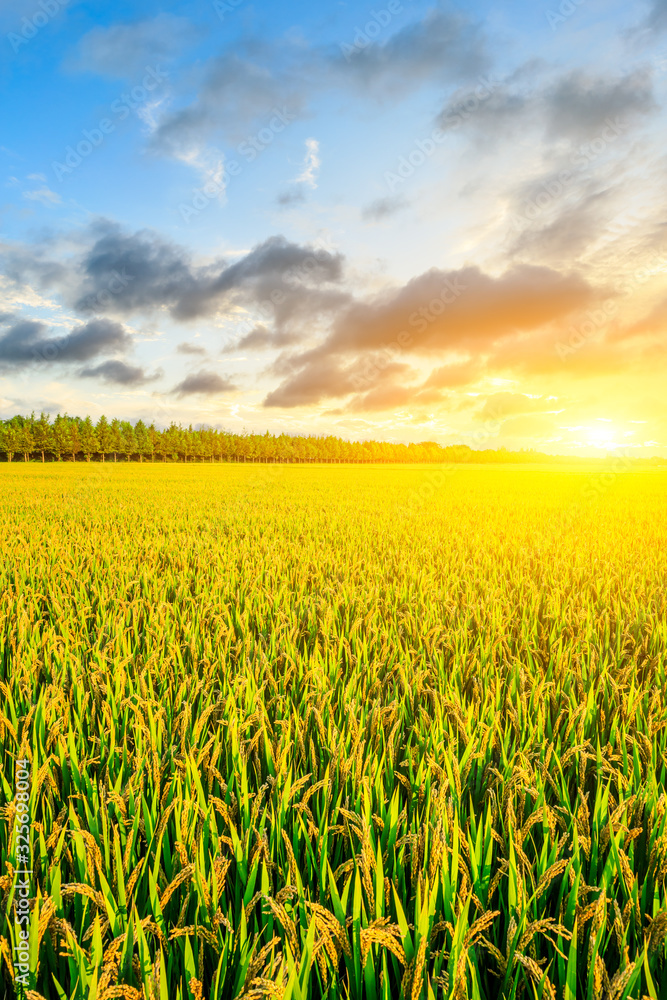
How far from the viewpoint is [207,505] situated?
16.9 meters

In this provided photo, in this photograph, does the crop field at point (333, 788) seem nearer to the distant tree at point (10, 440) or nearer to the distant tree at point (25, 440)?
the distant tree at point (10, 440)

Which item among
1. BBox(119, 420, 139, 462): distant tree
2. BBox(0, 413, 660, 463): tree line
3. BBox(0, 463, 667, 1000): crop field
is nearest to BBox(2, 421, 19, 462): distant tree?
BBox(0, 413, 660, 463): tree line

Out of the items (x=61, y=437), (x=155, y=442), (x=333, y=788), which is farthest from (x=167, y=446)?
(x=333, y=788)

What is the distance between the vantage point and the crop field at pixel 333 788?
4.42 feet

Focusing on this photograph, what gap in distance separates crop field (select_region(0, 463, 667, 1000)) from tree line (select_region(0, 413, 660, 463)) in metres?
117

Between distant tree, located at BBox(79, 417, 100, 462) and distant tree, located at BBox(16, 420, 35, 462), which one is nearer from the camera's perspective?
distant tree, located at BBox(16, 420, 35, 462)

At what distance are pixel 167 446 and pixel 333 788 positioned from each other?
13865 cm

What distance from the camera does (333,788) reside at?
2170 millimetres

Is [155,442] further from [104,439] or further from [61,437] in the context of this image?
[61,437]

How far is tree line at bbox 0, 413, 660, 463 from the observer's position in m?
109

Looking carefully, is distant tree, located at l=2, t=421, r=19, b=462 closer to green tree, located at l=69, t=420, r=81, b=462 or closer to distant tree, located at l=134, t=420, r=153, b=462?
green tree, located at l=69, t=420, r=81, b=462

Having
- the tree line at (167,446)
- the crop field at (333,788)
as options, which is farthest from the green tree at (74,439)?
the crop field at (333,788)

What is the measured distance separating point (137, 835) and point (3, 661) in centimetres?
258

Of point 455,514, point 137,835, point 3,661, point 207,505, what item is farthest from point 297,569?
point 207,505
